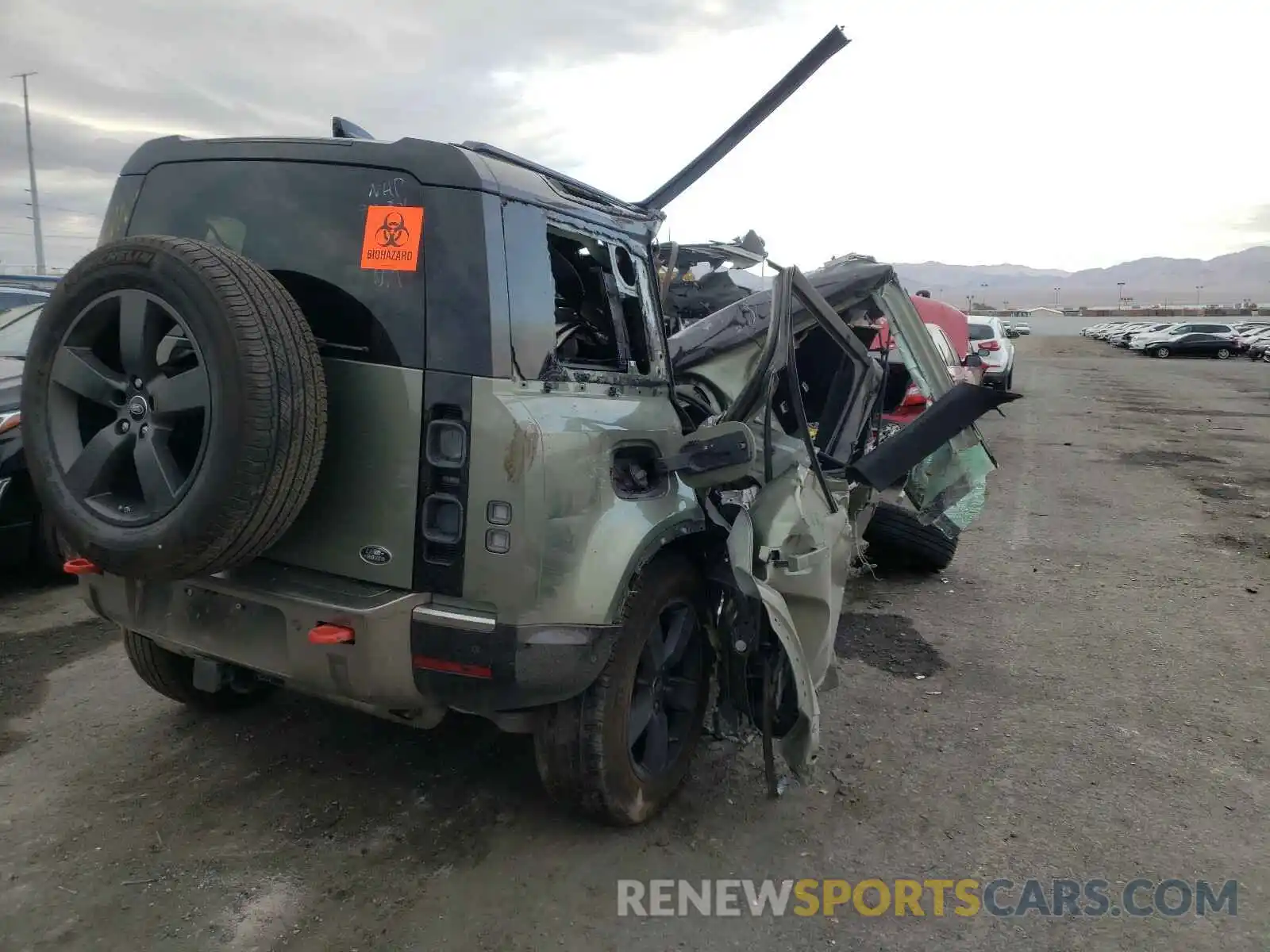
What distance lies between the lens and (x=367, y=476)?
2641mm

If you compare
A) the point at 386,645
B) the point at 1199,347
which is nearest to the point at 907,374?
the point at 386,645

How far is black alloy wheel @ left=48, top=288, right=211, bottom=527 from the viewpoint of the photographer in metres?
2.45

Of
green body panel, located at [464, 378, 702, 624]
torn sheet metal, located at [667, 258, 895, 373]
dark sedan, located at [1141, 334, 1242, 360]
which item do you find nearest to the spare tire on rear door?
green body panel, located at [464, 378, 702, 624]

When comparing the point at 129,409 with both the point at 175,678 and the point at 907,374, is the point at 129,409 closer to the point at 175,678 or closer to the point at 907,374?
the point at 175,678

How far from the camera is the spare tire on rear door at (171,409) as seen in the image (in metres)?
2.34

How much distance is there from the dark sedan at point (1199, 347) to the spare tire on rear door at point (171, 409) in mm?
47136

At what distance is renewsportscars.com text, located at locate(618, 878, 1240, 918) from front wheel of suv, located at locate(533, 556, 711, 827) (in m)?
0.31

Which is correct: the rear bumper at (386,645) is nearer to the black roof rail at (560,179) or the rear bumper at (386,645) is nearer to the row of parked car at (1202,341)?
the black roof rail at (560,179)

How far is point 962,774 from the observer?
11.8ft

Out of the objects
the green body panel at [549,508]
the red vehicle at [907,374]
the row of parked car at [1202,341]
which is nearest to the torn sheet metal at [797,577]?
the green body panel at [549,508]

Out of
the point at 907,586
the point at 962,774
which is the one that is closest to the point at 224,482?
the point at 962,774

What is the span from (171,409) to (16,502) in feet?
11.4

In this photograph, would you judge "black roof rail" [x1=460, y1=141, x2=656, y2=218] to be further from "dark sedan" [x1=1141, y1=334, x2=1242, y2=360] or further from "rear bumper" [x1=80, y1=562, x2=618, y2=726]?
"dark sedan" [x1=1141, y1=334, x2=1242, y2=360]

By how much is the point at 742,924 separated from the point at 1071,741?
1983mm
